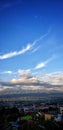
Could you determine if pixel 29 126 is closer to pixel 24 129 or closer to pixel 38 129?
pixel 24 129

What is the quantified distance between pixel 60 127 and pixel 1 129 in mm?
4262

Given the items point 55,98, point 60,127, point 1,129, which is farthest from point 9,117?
point 55,98

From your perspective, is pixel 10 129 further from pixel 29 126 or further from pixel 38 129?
pixel 38 129

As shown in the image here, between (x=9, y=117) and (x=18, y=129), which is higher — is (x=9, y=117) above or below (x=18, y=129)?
above

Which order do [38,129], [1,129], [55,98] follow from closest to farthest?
[38,129], [1,129], [55,98]

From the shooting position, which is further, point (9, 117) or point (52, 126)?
point (9, 117)

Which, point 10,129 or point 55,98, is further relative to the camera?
point 55,98

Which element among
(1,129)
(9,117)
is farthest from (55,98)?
(1,129)

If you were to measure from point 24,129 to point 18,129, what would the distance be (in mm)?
699

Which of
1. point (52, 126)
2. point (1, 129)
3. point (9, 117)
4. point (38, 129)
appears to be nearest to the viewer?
point (38, 129)

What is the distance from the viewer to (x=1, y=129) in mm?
18750

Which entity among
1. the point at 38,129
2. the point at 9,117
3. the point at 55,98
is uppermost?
the point at 55,98

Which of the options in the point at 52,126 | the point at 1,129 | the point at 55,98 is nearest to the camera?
the point at 52,126

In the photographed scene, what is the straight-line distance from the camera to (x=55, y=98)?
7838 centimetres
